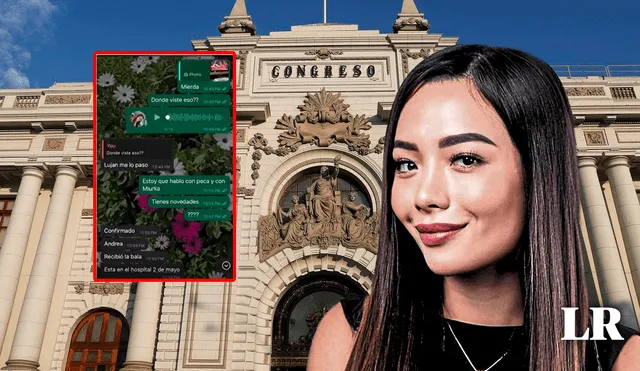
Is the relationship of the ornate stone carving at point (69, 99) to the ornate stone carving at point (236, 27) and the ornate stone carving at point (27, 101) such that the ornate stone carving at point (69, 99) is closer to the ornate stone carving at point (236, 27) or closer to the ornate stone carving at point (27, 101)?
the ornate stone carving at point (27, 101)

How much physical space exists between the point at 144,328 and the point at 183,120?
9314 mm

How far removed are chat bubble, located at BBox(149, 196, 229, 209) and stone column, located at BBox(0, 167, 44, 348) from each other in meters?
10.1

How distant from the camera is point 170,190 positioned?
7.45 meters

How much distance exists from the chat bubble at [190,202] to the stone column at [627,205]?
13037mm

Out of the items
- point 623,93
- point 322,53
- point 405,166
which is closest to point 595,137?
point 623,93

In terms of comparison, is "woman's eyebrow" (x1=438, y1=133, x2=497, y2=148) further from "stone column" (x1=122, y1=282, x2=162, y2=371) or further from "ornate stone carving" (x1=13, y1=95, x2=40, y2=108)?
"ornate stone carving" (x1=13, y1=95, x2=40, y2=108)

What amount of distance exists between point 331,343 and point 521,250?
2.55 feet

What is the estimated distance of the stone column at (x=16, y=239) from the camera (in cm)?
1449

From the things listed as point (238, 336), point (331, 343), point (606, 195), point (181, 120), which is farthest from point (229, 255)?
point (606, 195)

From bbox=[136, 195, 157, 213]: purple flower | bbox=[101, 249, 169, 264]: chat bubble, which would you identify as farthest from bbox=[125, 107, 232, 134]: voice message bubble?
bbox=[101, 249, 169, 264]: chat bubble

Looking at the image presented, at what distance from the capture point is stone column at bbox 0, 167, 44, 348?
14.5 metres

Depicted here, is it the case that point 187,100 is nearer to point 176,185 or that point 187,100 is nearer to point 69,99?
point 176,185

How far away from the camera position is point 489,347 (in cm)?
168

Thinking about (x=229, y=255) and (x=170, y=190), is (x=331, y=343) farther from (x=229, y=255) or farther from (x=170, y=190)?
(x=229, y=255)
